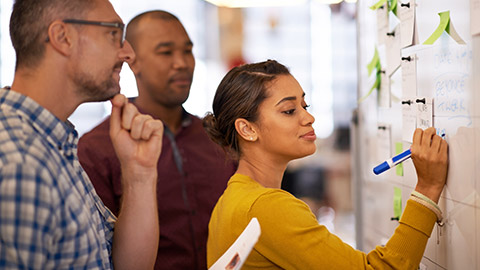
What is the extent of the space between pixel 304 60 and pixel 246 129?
6.72 m

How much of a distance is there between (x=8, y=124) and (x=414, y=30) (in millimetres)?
1199

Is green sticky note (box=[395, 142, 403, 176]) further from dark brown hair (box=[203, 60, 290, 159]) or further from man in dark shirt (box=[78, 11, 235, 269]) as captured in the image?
man in dark shirt (box=[78, 11, 235, 269])

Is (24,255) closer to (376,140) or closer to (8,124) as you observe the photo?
(8,124)

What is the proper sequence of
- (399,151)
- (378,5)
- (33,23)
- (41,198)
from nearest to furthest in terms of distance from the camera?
(41,198) < (33,23) < (399,151) < (378,5)

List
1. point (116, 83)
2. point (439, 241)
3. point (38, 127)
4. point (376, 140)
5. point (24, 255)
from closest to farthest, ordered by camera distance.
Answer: point (24, 255)
point (38, 127)
point (116, 83)
point (439, 241)
point (376, 140)

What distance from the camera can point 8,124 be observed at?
3.71 feet

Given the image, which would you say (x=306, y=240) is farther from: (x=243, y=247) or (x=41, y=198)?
(x=41, y=198)

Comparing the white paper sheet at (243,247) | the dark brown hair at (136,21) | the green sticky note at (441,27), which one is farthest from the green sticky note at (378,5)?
the white paper sheet at (243,247)

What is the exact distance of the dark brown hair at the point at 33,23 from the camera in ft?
4.06

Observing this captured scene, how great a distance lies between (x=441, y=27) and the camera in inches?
58.8

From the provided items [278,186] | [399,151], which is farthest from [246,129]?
[399,151]

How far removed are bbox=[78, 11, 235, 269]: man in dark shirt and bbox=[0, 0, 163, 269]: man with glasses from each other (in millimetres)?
822

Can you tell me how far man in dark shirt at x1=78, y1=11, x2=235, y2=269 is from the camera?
2268 millimetres

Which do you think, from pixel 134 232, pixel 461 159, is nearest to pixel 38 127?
pixel 134 232
